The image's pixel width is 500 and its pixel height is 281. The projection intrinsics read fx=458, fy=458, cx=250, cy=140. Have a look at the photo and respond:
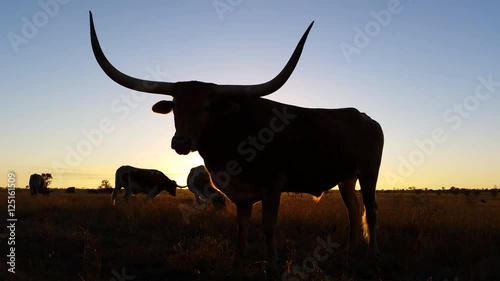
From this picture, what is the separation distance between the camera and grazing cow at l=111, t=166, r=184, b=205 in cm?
2457

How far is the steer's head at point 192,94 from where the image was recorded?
16.7 ft

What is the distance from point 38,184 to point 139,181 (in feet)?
41.5

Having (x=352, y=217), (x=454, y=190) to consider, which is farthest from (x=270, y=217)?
(x=454, y=190)

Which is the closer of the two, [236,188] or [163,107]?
[236,188]

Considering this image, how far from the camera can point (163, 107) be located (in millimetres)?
5867

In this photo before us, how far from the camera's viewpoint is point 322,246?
22.4ft

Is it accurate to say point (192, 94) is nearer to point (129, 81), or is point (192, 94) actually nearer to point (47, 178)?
point (129, 81)

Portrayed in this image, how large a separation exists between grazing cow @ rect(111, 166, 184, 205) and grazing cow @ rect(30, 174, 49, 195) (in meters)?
11.5

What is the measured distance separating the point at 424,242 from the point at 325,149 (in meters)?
1.99

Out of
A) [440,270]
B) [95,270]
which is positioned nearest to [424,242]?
[440,270]

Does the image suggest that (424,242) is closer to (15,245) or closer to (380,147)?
(380,147)

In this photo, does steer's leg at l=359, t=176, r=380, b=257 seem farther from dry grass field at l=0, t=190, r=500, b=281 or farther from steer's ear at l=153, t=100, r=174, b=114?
steer's ear at l=153, t=100, r=174, b=114

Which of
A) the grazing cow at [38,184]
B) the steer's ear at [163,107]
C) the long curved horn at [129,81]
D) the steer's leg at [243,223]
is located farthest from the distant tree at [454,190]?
the long curved horn at [129,81]

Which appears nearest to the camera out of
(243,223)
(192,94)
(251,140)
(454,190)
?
(192,94)
